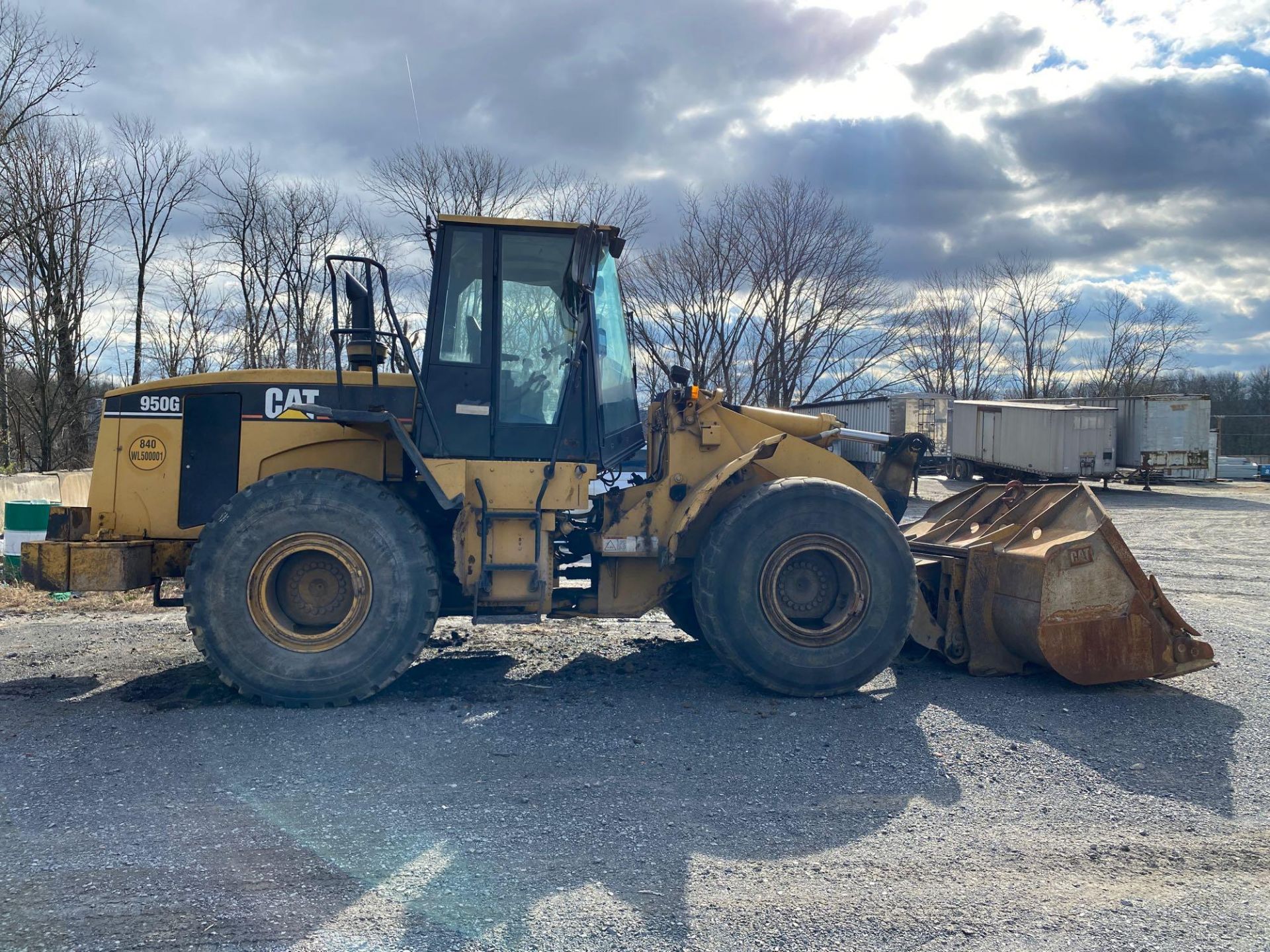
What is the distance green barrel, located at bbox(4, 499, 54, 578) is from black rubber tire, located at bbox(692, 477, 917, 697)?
747 cm

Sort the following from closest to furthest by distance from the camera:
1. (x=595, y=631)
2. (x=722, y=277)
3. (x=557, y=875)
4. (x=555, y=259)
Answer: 1. (x=557, y=875)
2. (x=555, y=259)
3. (x=595, y=631)
4. (x=722, y=277)

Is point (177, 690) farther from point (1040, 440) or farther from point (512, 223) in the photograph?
point (1040, 440)

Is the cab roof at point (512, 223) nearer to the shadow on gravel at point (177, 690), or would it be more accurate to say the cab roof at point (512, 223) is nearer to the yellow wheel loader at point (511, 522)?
the yellow wheel loader at point (511, 522)

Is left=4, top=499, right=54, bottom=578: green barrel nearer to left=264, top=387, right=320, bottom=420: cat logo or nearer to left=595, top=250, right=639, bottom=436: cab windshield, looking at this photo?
left=264, top=387, right=320, bottom=420: cat logo

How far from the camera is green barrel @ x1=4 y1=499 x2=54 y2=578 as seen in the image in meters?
9.01

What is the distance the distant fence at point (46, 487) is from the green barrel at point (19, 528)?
6.66 ft

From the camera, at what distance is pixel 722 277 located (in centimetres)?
2594

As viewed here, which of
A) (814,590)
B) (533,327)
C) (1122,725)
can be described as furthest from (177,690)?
(1122,725)

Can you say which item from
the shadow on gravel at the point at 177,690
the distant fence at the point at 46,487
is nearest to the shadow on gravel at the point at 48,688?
the shadow on gravel at the point at 177,690

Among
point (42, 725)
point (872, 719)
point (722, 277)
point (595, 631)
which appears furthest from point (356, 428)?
point (722, 277)

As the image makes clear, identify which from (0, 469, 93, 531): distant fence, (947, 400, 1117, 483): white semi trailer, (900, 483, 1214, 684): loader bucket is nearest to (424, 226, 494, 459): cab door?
(900, 483, 1214, 684): loader bucket

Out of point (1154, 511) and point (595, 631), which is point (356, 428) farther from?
point (1154, 511)

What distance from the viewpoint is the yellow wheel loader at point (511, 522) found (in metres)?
5.15

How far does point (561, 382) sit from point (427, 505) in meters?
1.24
